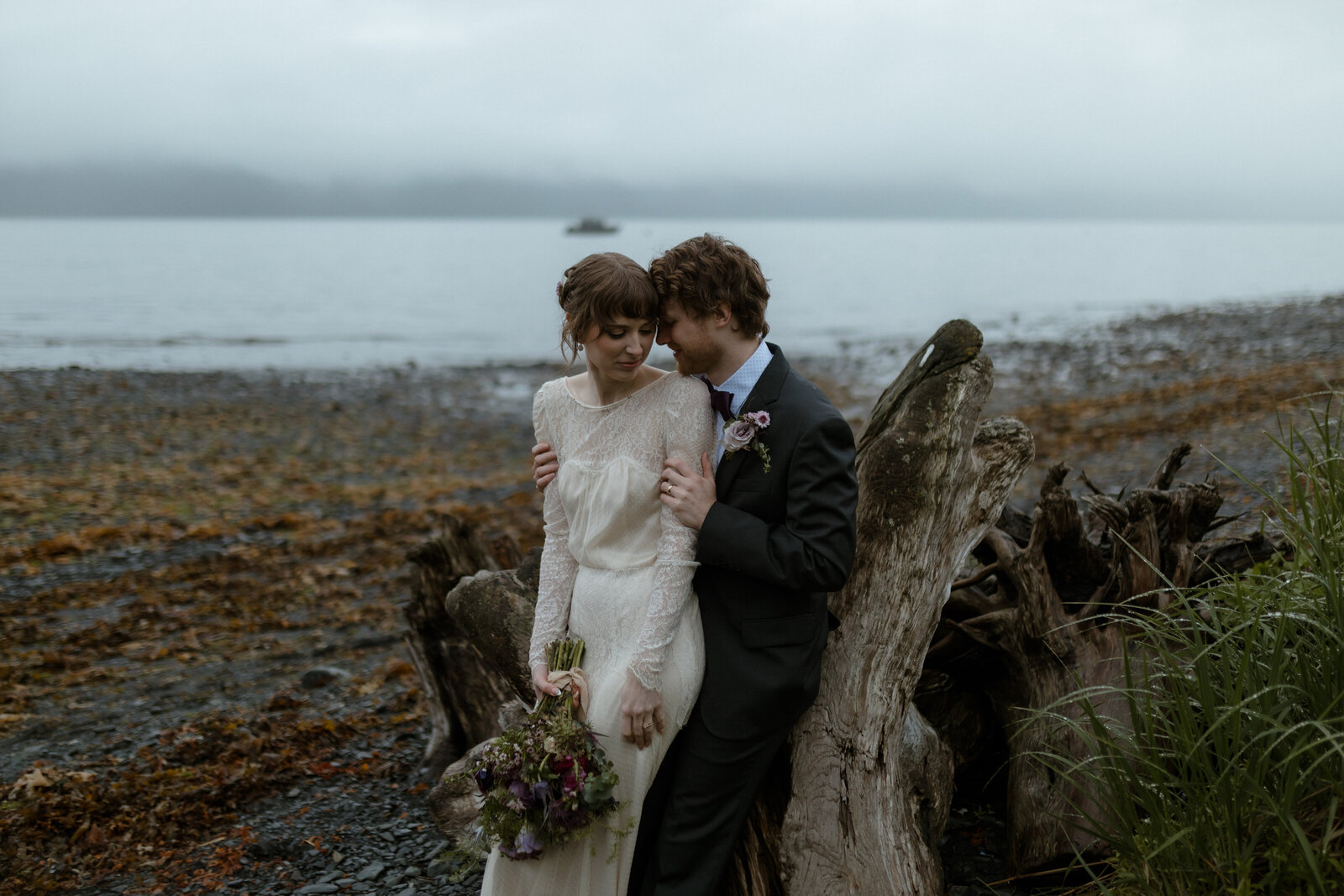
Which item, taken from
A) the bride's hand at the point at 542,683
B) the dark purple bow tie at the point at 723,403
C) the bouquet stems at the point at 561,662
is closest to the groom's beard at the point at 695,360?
the dark purple bow tie at the point at 723,403

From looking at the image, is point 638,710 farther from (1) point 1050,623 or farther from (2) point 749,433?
(1) point 1050,623

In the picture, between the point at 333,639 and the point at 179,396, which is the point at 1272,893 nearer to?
the point at 333,639

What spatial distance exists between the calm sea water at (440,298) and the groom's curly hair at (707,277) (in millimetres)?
2263

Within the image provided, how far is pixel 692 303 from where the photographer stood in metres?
3.54

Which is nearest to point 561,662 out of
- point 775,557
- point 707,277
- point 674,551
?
point 674,551

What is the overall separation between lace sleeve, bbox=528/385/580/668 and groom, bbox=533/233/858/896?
580 mm

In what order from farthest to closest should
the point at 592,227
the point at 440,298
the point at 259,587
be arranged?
the point at 592,227, the point at 440,298, the point at 259,587

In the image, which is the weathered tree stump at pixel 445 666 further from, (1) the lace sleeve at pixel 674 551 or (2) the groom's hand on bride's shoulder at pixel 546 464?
(1) the lace sleeve at pixel 674 551

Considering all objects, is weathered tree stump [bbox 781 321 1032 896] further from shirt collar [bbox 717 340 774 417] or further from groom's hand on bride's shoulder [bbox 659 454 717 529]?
groom's hand on bride's shoulder [bbox 659 454 717 529]

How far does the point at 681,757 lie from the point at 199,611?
6.98 m

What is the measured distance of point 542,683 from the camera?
371cm

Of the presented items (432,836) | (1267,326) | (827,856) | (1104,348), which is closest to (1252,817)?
(827,856)

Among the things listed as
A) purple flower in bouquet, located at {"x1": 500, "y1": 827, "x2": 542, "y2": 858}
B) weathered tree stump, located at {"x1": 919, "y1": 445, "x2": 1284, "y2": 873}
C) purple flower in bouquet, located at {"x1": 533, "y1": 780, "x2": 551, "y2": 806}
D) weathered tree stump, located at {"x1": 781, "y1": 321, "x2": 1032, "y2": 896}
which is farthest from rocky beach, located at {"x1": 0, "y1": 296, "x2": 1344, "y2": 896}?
purple flower in bouquet, located at {"x1": 533, "y1": 780, "x2": 551, "y2": 806}

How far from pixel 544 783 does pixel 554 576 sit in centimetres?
90
